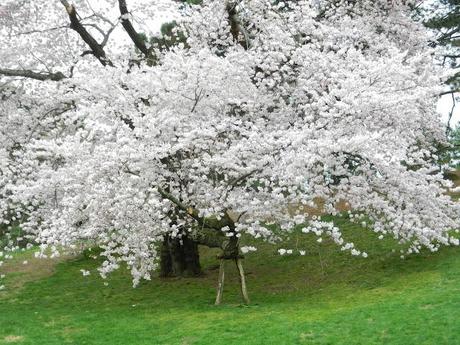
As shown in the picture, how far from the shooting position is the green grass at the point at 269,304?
1061 centimetres

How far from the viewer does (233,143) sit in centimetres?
1253

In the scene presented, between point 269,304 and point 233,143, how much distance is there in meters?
3.95

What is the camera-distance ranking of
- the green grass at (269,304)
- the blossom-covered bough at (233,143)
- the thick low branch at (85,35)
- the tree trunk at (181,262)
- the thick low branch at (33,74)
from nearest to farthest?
the green grass at (269,304) < the blossom-covered bough at (233,143) < the thick low branch at (85,35) < the thick low branch at (33,74) < the tree trunk at (181,262)

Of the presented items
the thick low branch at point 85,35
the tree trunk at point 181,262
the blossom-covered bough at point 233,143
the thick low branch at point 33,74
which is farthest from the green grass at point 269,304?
the thick low branch at point 85,35

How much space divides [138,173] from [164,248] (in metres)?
7.27

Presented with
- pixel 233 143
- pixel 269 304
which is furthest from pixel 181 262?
pixel 233 143

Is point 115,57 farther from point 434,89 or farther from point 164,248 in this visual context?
point 434,89

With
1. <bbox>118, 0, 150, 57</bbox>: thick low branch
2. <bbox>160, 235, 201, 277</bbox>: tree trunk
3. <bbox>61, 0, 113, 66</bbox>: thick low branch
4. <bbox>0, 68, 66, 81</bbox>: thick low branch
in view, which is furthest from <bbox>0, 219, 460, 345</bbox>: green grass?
<bbox>118, 0, 150, 57</bbox>: thick low branch

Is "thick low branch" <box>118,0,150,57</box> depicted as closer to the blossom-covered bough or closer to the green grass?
the blossom-covered bough

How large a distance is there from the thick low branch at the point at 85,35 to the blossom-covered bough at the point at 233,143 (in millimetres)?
56

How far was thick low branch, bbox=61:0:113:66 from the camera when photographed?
52.9ft

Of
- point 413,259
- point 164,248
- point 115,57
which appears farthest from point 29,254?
point 413,259

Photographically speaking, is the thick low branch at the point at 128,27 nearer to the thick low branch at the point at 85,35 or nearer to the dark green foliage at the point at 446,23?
the thick low branch at the point at 85,35

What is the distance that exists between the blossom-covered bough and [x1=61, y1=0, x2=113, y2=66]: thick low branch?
6 centimetres
